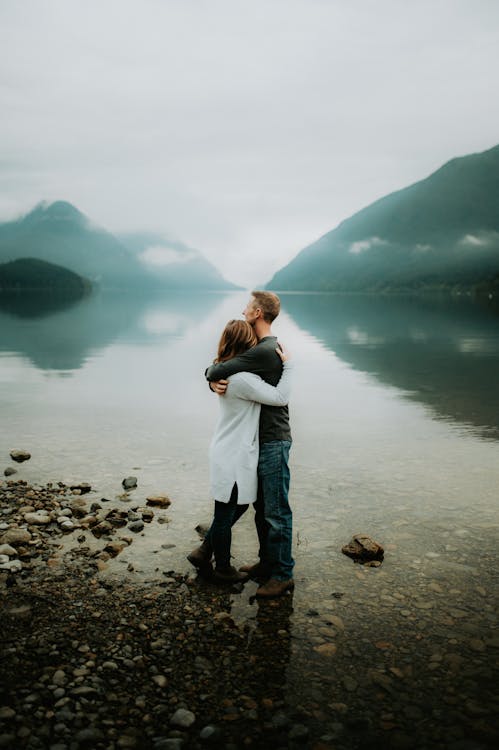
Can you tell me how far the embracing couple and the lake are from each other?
22.8 inches

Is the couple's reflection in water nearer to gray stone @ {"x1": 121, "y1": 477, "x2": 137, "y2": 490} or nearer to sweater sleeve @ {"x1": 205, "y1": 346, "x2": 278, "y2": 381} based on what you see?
sweater sleeve @ {"x1": 205, "y1": 346, "x2": 278, "y2": 381}

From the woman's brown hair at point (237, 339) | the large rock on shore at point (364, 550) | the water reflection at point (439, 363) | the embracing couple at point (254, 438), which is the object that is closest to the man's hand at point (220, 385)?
the embracing couple at point (254, 438)

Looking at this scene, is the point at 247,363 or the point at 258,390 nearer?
the point at 258,390

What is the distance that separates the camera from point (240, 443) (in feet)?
22.3

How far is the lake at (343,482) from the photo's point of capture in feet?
19.6

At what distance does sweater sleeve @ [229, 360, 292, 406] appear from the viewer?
6586mm

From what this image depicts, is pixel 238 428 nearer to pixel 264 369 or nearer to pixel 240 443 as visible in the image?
pixel 240 443

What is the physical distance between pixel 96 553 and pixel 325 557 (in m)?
3.02

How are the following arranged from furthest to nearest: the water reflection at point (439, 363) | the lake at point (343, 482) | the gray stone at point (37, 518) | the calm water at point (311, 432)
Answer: the water reflection at point (439, 363)
the calm water at point (311, 432)
the gray stone at point (37, 518)
the lake at point (343, 482)

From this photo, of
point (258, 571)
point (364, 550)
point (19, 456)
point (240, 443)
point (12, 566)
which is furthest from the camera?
point (19, 456)

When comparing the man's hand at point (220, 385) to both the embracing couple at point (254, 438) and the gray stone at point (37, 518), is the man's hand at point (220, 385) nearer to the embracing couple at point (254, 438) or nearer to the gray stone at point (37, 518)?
the embracing couple at point (254, 438)

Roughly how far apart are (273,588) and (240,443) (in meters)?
1.72

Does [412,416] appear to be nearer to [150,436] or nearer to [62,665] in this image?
[150,436]

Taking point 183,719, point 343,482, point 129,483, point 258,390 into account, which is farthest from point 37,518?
point 343,482
